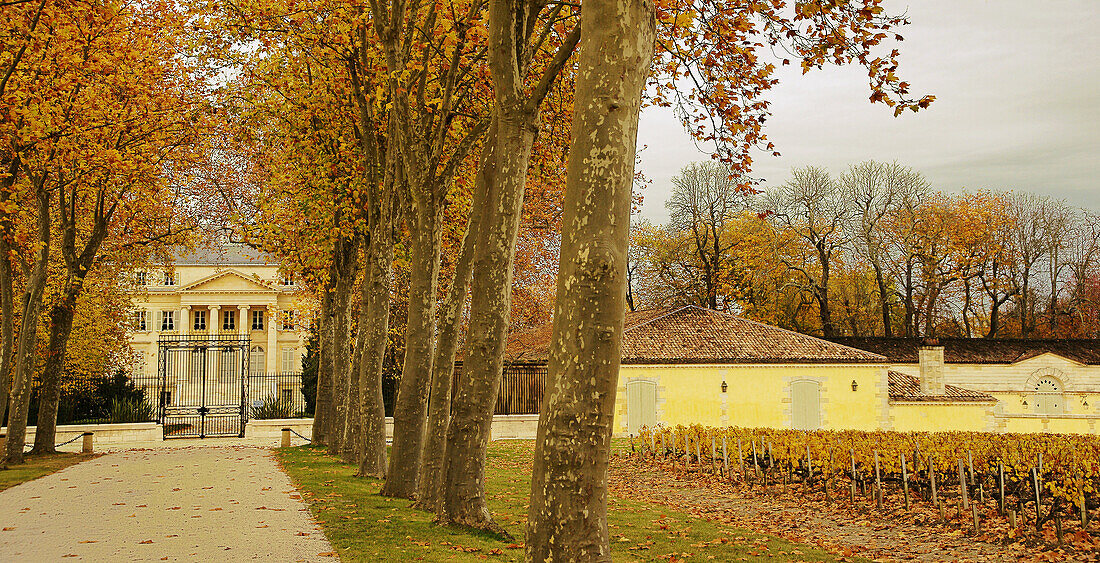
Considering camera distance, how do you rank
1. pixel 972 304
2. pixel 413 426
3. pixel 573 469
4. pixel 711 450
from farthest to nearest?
pixel 972 304
pixel 711 450
pixel 413 426
pixel 573 469

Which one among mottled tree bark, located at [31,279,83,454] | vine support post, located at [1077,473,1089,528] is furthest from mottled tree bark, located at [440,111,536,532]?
mottled tree bark, located at [31,279,83,454]

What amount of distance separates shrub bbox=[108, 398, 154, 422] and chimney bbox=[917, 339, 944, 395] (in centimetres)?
3264

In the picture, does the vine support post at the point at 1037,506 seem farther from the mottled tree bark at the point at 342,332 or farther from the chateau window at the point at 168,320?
the chateau window at the point at 168,320

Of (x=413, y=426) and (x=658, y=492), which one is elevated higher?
(x=413, y=426)

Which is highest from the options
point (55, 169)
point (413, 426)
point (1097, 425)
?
point (55, 169)

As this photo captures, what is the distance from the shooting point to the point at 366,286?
57.0 feet

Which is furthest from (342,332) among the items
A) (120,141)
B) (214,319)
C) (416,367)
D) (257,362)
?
(214,319)

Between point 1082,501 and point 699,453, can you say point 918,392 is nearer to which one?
point 699,453

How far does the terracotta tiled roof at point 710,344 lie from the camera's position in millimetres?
34938

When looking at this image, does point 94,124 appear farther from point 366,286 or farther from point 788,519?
point 788,519

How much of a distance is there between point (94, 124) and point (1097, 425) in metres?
39.7

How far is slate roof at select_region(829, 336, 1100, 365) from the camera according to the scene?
4131cm

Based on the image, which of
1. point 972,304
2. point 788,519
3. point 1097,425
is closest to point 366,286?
point 788,519

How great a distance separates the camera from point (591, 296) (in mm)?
5156
